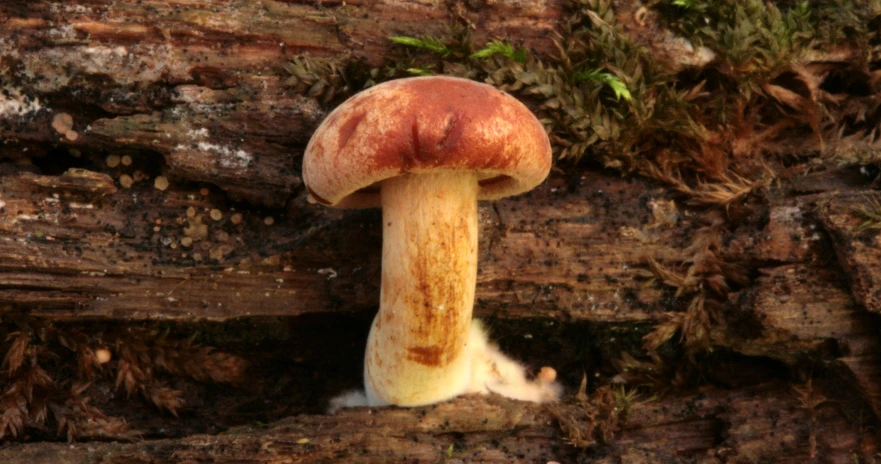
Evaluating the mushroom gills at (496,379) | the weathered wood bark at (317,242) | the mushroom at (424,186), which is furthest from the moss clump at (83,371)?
the mushroom at (424,186)

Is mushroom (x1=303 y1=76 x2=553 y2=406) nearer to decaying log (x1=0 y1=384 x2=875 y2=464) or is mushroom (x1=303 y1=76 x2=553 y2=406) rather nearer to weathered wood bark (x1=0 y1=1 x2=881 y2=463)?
decaying log (x1=0 y1=384 x2=875 y2=464)

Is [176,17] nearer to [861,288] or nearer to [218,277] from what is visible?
[218,277]

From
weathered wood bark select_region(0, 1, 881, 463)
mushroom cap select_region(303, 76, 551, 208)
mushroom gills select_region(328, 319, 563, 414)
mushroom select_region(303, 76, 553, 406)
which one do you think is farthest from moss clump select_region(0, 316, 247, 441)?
mushroom cap select_region(303, 76, 551, 208)

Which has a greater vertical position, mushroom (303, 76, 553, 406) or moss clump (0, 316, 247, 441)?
mushroom (303, 76, 553, 406)

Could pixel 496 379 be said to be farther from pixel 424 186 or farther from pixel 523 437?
pixel 424 186

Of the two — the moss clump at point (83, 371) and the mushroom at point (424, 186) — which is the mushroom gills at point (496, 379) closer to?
the mushroom at point (424, 186)

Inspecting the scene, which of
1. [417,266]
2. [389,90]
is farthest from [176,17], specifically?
[417,266]

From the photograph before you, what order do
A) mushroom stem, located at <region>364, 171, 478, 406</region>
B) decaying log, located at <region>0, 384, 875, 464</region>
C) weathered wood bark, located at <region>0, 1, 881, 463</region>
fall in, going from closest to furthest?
mushroom stem, located at <region>364, 171, 478, 406</region> < decaying log, located at <region>0, 384, 875, 464</region> < weathered wood bark, located at <region>0, 1, 881, 463</region>
